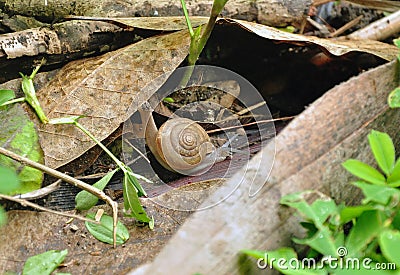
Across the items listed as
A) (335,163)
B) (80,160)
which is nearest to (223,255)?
(335,163)

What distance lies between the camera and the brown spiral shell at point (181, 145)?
2166 millimetres

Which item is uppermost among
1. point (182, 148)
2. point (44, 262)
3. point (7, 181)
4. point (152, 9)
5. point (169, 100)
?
point (152, 9)

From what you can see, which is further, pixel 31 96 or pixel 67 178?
pixel 31 96

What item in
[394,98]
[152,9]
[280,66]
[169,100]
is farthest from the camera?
[280,66]

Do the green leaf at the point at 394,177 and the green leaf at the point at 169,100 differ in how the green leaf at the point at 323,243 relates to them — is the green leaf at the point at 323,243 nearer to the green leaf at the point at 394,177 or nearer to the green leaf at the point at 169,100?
the green leaf at the point at 394,177

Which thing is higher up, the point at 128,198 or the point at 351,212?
the point at 351,212

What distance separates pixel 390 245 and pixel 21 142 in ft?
4.18

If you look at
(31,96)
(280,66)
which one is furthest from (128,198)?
(280,66)

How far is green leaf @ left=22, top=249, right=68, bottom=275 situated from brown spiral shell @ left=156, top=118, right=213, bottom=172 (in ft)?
2.08

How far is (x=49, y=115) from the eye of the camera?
6.69 feet

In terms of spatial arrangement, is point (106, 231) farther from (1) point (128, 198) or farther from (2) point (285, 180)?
(2) point (285, 180)

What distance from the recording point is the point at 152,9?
2.44 metres

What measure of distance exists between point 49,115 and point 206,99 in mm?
674

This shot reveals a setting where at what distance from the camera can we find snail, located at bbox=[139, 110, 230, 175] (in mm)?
2168
